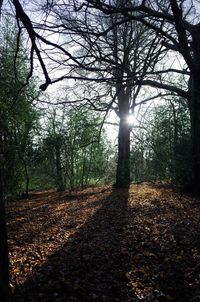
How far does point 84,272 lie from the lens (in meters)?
5.30

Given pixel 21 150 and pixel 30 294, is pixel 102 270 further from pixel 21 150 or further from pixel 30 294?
pixel 21 150

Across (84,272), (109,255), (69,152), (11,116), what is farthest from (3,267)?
(69,152)

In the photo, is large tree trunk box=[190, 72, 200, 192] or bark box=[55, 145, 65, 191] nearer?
large tree trunk box=[190, 72, 200, 192]

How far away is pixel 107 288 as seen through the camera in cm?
484

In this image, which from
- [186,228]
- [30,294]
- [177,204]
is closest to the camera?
[30,294]

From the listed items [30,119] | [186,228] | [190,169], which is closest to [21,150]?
[30,119]

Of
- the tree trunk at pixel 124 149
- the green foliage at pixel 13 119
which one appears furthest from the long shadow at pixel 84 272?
the tree trunk at pixel 124 149

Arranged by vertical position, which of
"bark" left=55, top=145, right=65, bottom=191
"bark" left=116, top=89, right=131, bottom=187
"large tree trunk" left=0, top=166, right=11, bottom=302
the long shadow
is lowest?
the long shadow

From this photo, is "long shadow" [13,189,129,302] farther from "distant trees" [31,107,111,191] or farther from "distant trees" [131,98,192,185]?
"distant trees" [31,107,111,191]

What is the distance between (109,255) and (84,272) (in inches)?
30.0

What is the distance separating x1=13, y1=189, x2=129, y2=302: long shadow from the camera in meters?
4.62

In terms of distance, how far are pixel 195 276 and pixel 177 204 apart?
5.04 meters

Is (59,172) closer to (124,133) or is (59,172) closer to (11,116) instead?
(124,133)

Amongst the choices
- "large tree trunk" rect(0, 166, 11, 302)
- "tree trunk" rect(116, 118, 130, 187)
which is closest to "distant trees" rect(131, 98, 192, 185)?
"tree trunk" rect(116, 118, 130, 187)
